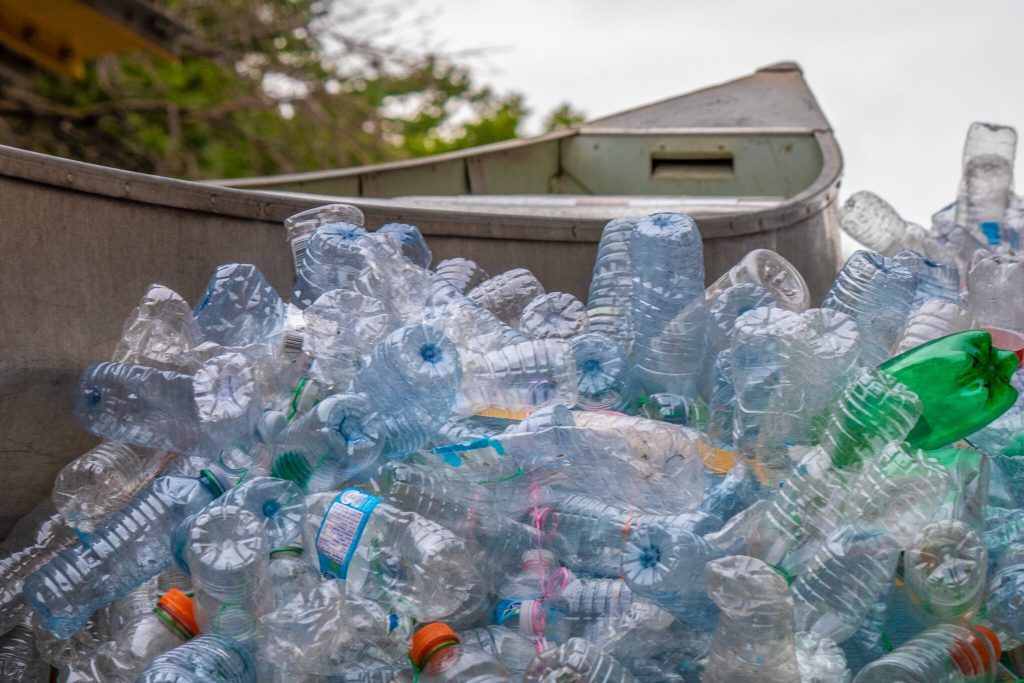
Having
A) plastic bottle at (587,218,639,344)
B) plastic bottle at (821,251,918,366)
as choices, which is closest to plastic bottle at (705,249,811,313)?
plastic bottle at (821,251,918,366)

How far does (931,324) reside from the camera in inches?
111

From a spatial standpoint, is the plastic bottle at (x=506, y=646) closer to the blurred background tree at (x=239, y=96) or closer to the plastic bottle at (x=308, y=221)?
the plastic bottle at (x=308, y=221)

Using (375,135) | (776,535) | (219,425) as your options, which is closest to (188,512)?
(219,425)

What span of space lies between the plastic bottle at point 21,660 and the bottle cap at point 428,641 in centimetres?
89

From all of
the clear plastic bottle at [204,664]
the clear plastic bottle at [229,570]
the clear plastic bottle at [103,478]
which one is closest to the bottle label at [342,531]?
the clear plastic bottle at [229,570]

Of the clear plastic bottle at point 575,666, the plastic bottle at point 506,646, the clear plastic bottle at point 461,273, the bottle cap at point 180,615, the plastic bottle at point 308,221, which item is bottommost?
the plastic bottle at point 506,646

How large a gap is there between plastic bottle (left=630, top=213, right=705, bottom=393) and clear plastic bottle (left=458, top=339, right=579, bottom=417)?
0.31 meters

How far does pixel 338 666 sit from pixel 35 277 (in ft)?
4.12

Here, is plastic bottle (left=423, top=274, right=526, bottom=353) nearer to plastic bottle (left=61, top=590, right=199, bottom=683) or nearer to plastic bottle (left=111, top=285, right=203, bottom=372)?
plastic bottle (left=111, top=285, right=203, bottom=372)

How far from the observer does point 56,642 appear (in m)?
2.44

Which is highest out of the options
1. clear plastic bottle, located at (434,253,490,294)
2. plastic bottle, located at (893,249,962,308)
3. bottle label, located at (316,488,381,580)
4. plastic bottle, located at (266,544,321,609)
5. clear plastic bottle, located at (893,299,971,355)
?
clear plastic bottle, located at (434,253,490,294)

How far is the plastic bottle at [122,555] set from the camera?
2.41m

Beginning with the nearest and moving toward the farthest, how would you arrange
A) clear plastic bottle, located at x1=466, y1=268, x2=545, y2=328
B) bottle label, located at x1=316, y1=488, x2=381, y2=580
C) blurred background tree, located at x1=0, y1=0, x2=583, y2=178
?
bottle label, located at x1=316, y1=488, x2=381, y2=580, clear plastic bottle, located at x1=466, y1=268, x2=545, y2=328, blurred background tree, located at x1=0, y1=0, x2=583, y2=178

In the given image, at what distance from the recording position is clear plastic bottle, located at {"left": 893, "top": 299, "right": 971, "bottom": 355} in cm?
279
